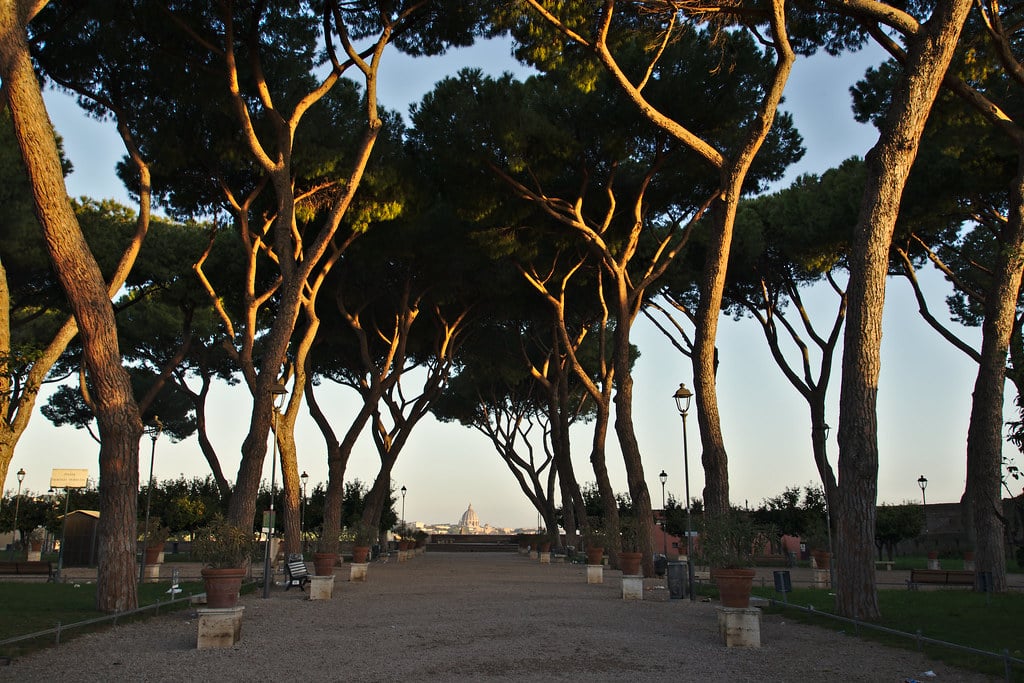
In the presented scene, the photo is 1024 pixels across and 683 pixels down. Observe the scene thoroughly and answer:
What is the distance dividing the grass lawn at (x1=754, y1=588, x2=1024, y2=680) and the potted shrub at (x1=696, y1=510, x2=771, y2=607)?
52.6 inches

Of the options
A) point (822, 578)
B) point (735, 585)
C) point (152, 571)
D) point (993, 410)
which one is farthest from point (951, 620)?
point (152, 571)

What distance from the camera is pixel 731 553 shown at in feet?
26.1

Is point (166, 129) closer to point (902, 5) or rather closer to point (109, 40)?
point (109, 40)

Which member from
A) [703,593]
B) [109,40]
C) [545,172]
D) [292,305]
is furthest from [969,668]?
[109,40]

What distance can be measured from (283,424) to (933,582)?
476 inches

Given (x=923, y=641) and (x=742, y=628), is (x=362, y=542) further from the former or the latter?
(x=923, y=641)

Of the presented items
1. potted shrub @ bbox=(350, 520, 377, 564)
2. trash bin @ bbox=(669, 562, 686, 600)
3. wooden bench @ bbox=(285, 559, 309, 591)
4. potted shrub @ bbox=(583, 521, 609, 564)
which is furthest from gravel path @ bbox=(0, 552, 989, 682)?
potted shrub @ bbox=(350, 520, 377, 564)

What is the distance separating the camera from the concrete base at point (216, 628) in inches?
296

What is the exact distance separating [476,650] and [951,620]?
5.49 metres

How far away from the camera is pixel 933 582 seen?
13.7 meters

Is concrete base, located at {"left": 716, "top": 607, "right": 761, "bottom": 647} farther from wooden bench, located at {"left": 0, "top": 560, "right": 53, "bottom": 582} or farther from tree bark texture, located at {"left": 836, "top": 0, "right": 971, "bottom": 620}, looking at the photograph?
wooden bench, located at {"left": 0, "top": 560, "right": 53, "bottom": 582}

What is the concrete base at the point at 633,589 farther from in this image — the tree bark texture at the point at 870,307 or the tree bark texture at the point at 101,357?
the tree bark texture at the point at 101,357

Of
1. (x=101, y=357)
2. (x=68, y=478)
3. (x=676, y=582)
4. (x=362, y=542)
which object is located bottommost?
(x=676, y=582)

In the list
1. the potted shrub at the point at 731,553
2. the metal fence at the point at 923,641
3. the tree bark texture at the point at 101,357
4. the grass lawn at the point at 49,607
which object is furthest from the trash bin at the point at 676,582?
the tree bark texture at the point at 101,357
